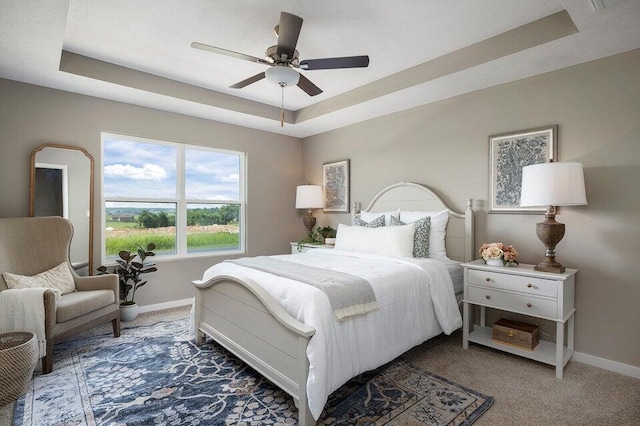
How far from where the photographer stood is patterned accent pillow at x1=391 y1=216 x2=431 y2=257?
3.31 metres

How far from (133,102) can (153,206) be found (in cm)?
126

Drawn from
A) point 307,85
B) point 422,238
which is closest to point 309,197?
point 422,238

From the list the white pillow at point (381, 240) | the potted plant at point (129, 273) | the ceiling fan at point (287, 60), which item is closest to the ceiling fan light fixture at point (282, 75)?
the ceiling fan at point (287, 60)

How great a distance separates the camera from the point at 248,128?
4883mm

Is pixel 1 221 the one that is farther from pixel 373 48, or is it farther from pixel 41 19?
pixel 373 48

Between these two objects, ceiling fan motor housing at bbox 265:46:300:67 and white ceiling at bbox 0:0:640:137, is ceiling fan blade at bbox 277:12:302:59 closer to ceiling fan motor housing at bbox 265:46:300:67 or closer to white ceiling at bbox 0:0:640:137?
ceiling fan motor housing at bbox 265:46:300:67

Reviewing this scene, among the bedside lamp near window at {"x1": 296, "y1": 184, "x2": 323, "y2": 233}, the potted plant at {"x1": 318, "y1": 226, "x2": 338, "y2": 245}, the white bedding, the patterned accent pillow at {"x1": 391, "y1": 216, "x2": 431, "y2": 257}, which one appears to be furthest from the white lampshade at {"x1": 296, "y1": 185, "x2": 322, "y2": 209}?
the patterned accent pillow at {"x1": 391, "y1": 216, "x2": 431, "y2": 257}

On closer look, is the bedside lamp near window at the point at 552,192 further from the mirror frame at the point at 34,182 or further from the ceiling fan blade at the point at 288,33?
the mirror frame at the point at 34,182

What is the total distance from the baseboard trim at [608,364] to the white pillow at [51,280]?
171 inches

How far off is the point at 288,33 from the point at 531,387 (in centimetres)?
297

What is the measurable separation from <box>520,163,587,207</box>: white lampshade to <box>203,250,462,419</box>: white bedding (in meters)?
0.99

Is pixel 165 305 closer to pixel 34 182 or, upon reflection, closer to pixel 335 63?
pixel 34 182

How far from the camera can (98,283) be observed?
3.16 metres

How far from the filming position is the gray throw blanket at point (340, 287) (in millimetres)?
2055
